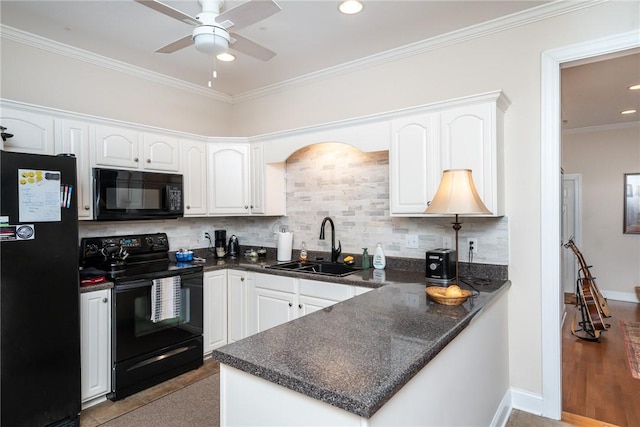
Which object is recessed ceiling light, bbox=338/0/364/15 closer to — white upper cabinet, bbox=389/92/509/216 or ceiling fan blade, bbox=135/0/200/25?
white upper cabinet, bbox=389/92/509/216

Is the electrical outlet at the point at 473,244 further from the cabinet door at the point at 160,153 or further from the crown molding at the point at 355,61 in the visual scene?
the cabinet door at the point at 160,153

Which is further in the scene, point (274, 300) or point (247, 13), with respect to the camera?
point (274, 300)

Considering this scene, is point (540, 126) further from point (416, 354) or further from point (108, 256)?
point (108, 256)

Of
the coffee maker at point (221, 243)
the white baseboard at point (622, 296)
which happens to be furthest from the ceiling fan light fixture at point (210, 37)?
the white baseboard at point (622, 296)

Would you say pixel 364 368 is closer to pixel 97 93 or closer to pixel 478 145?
pixel 478 145

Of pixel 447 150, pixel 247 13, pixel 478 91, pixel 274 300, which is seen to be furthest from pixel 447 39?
pixel 274 300

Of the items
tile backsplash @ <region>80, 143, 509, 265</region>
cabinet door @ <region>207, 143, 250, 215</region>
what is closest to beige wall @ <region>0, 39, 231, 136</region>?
cabinet door @ <region>207, 143, 250, 215</region>

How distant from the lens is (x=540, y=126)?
2.49 metres

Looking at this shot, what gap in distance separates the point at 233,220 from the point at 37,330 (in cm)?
231

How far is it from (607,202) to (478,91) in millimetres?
4576

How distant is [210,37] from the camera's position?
204cm

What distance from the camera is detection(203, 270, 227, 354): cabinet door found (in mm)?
3309

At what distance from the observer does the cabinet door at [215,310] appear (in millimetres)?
3309

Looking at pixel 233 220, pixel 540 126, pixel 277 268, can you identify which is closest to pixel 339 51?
pixel 540 126
